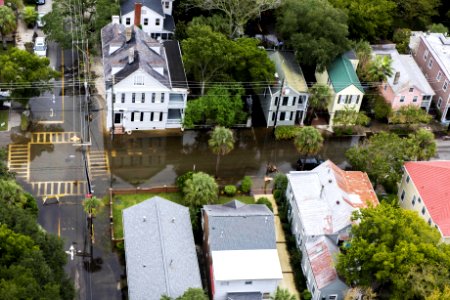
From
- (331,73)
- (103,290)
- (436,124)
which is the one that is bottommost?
(103,290)

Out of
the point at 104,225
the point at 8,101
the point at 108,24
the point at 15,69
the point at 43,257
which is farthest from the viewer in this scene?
the point at 108,24

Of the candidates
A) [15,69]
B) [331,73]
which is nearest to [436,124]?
[331,73]

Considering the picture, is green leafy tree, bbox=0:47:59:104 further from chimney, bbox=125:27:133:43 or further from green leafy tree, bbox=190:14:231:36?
green leafy tree, bbox=190:14:231:36

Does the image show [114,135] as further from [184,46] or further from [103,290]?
[103,290]

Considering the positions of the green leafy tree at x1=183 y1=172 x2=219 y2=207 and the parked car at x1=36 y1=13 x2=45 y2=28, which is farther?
the parked car at x1=36 y1=13 x2=45 y2=28

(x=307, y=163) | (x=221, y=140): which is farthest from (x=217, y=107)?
(x=307, y=163)

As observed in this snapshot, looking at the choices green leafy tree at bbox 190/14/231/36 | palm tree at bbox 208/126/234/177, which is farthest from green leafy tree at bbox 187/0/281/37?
palm tree at bbox 208/126/234/177

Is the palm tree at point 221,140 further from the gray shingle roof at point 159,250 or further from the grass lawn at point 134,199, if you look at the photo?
the gray shingle roof at point 159,250
